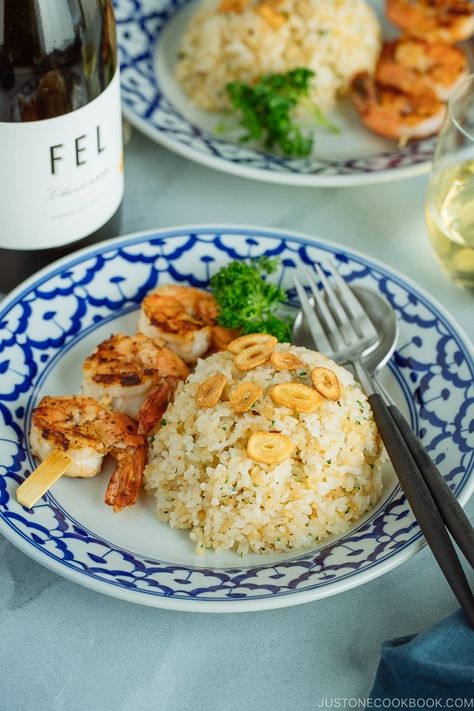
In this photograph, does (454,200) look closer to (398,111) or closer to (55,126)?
(398,111)

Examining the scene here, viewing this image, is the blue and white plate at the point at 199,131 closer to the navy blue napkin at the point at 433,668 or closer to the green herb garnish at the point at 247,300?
the green herb garnish at the point at 247,300

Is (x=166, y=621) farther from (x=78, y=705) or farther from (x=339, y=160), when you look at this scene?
(x=339, y=160)

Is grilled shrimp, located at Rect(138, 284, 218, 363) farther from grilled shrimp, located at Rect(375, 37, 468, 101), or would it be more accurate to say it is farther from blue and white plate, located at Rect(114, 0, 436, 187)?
grilled shrimp, located at Rect(375, 37, 468, 101)

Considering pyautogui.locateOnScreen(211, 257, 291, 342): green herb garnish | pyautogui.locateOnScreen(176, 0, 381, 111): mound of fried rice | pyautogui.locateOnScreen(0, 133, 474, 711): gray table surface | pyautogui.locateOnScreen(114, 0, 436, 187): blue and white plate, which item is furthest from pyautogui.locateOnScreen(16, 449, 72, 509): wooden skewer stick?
pyautogui.locateOnScreen(176, 0, 381, 111): mound of fried rice

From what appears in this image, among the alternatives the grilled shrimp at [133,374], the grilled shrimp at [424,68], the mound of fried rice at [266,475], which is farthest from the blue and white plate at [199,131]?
the mound of fried rice at [266,475]

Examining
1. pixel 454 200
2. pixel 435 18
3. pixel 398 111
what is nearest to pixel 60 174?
pixel 454 200

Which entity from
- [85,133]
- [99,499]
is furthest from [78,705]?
[85,133]

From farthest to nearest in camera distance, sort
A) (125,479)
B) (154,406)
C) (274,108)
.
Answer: (274,108) < (154,406) < (125,479)
